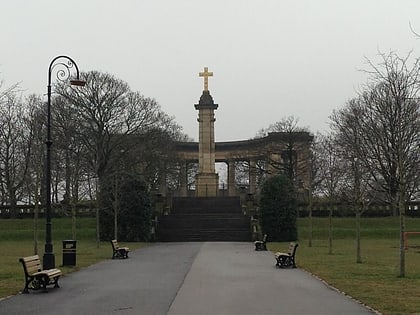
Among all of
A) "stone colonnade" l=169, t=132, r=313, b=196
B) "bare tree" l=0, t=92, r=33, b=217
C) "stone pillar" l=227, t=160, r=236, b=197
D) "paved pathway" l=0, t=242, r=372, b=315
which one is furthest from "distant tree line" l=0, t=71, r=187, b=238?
"paved pathway" l=0, t=242, r=372, b=315

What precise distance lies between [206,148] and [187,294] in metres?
48.8

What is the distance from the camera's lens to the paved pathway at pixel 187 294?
1238cm

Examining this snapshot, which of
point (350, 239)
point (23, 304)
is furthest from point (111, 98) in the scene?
point (23, 304)

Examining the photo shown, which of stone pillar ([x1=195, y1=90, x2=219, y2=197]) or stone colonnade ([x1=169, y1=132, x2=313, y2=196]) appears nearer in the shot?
stone pillar ([x1=195, y1=90, x2=219, y2=197])

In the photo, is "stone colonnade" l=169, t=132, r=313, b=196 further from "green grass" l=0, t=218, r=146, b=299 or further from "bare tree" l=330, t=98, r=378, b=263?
"green grass" l=0, t=218, r=146, b=299

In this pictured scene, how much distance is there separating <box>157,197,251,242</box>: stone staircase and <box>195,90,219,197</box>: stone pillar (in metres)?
5.26

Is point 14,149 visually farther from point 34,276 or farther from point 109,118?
point 34,276

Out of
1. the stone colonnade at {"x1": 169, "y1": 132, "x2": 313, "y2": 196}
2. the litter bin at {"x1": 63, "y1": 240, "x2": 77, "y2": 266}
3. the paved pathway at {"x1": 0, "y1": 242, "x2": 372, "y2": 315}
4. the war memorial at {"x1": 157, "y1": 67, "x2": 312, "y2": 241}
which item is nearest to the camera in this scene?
the paved pathway at {"x1": 0, "y1": 242, "x2": 372, "y2": 315}

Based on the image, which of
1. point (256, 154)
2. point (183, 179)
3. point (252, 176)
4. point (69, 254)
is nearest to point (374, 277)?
point (69, 254)

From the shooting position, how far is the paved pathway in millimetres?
12383

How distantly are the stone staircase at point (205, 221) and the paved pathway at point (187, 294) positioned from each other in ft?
74.9

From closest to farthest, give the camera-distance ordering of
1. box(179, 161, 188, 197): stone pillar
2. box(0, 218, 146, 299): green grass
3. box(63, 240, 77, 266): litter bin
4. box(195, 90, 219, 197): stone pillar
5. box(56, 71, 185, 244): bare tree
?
box(0, 218, 146, 299): green grass
box(63, 240, 77, 266): litter bin
box(56, 71, 185, 244): bare tree
box(195, 90, 219, 197): stone pillar
box(179, 161, 188, 197): stone pillar

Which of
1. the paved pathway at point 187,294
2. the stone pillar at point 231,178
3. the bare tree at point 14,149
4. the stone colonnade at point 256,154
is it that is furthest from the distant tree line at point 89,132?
the paved pathway at point 187,294

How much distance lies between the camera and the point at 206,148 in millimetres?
63438
